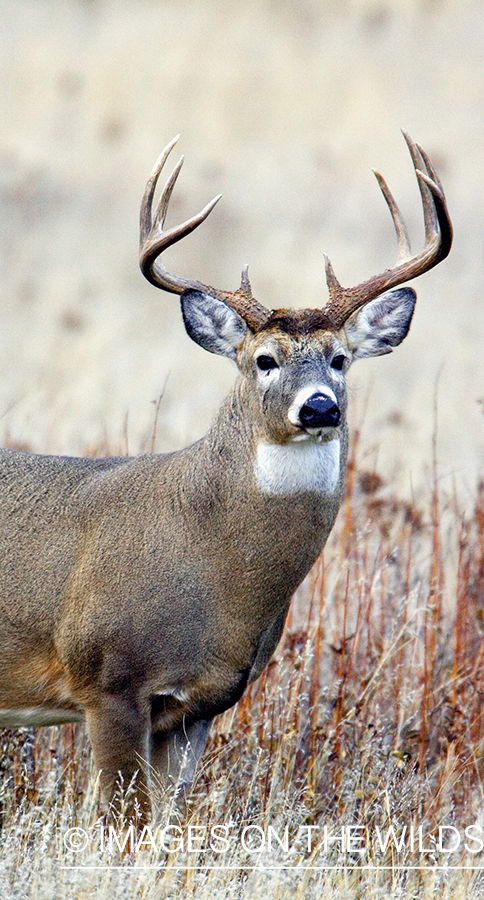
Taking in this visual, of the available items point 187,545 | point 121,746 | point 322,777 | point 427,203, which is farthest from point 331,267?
point 322,777

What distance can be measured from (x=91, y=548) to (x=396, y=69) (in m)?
21.4

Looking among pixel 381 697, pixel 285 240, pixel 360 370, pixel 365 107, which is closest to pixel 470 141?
pixel 365 107

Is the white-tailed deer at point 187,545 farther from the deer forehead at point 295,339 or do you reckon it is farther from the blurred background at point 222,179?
the blurred background at point 222,179

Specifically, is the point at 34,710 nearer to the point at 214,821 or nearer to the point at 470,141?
the point at 214,821

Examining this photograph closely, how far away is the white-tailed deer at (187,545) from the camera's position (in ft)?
15.6

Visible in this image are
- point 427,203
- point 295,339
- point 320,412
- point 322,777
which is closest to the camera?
point 320,412

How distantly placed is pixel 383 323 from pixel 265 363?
26.2 inches

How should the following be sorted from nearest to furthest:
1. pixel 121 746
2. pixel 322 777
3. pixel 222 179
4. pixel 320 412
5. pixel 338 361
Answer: pixel 320 412 → pixel 121 746 → pixel 338 361 → pixel 322 777 → pixel 222 179

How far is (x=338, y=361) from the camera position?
499 cm

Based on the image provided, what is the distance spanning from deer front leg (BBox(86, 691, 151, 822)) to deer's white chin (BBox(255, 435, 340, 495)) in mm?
973

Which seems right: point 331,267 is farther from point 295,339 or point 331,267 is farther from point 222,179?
point 222,179

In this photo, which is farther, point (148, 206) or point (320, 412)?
point (148, 206)

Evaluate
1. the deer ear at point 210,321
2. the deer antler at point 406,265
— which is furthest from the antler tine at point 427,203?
the deer ear at point 210,321

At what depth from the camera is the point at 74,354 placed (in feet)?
55.2
